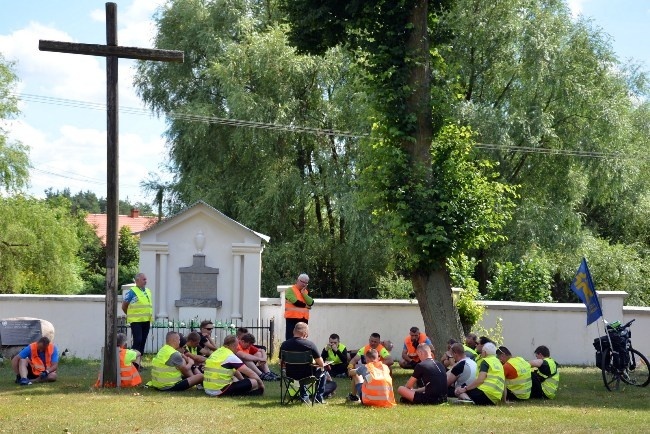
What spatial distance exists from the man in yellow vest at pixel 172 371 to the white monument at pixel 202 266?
264 inches

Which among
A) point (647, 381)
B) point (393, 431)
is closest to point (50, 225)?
point (647, 381)

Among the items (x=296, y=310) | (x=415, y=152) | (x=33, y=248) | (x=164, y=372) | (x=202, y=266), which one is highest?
(x=415, y=152)

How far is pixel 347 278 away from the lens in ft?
107

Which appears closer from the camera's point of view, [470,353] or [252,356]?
[470,353]

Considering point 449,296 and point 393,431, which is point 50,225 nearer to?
point 449,296

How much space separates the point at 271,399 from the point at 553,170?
1829 centimetres

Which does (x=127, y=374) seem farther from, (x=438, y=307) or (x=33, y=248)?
(x=33, y=248)

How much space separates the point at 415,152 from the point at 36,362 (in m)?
7.71

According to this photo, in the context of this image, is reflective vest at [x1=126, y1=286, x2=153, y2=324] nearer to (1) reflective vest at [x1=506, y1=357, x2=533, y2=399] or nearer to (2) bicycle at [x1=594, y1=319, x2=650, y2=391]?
(1) reflective vest at [x1=506, y1=357, x2=533, y2=399]

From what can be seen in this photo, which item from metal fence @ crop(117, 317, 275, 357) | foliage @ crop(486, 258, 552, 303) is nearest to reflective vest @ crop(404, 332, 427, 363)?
metal fence @ crop(117, 317, 275, 357)

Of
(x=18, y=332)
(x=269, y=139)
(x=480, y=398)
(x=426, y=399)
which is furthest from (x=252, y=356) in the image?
(x=269, y=139)

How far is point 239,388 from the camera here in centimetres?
1435

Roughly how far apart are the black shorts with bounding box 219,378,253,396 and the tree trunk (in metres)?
4.65

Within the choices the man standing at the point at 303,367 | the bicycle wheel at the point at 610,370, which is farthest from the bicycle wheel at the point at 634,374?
the man standing at the point at 303,367
